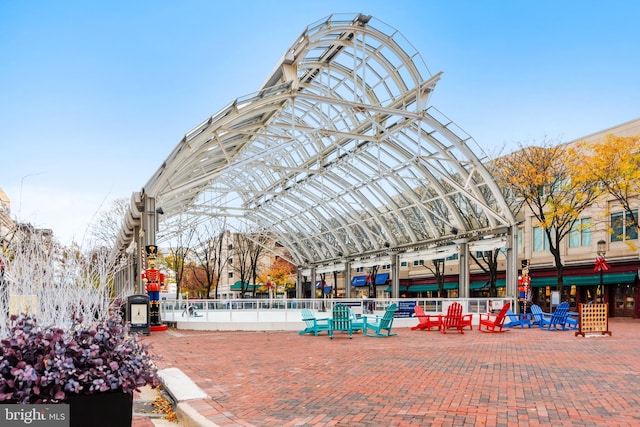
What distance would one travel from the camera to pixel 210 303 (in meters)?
21.6

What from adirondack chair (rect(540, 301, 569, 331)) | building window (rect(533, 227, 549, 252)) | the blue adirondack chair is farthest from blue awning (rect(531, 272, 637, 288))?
adirondack chair (rect(540, 301, 569, 331))

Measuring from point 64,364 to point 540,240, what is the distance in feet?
122

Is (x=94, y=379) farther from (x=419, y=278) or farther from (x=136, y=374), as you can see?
(x=419, y=278)

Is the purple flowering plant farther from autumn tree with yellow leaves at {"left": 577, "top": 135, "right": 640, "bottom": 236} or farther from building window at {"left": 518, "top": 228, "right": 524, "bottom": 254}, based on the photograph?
building window at {"left": 518, "top": 228, "right": 524, "bottom": 254}

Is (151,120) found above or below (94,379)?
above

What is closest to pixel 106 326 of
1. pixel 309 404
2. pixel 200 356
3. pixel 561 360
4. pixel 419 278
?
pixel 309 404

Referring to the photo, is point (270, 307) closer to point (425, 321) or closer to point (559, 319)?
point (425, 321)

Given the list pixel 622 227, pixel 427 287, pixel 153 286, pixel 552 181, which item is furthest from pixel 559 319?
pixel 427 287

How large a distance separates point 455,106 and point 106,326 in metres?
37.7

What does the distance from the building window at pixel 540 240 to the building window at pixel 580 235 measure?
1.84 meters

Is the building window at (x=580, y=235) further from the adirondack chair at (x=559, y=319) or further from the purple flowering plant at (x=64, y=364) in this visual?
the purple flowering plant at (x=64, y=364)

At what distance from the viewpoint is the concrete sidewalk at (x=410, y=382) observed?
6.50 m

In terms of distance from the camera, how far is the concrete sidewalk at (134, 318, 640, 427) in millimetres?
6504

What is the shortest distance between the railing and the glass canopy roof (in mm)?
4610
